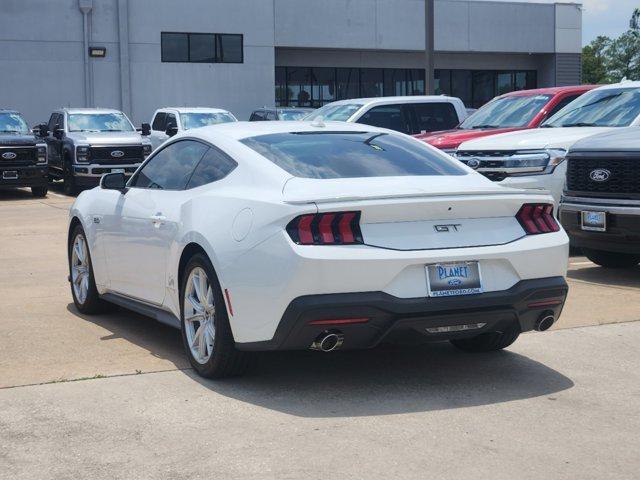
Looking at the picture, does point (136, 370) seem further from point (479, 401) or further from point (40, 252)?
point (40, 252)

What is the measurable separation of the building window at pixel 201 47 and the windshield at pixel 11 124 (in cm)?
1488

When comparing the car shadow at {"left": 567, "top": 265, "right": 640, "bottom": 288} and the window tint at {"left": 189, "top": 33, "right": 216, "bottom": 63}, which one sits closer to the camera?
the car shadow at {"left": 567, "top": 265, "right": 640, "bottom": 288}

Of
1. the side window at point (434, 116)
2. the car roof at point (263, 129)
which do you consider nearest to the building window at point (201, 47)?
the side window at point (434, 116)

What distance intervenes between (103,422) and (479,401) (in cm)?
200

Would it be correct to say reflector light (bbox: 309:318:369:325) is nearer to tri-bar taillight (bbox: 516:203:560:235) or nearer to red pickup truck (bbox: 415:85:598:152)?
tri-bar taillight (bbox: 516:203:560:235)

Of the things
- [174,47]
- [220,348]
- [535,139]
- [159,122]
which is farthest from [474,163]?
[174,47]

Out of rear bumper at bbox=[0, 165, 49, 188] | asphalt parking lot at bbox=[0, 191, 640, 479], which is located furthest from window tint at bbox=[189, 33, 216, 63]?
asphalt parking lot at bbox=[0, 191, 640, 479]

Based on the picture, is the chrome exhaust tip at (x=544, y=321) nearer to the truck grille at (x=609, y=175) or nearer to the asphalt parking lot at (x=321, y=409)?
the asphalt parking lot at (x=321, y=409)

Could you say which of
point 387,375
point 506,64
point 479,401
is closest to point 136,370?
point 387,375

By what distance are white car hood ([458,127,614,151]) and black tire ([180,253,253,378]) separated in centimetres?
657

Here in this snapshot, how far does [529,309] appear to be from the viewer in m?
5.99

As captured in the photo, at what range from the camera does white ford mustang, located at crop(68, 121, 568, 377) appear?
554cm

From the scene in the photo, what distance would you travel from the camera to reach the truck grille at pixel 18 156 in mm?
21953

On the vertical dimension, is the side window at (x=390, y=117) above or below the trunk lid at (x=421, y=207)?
above
